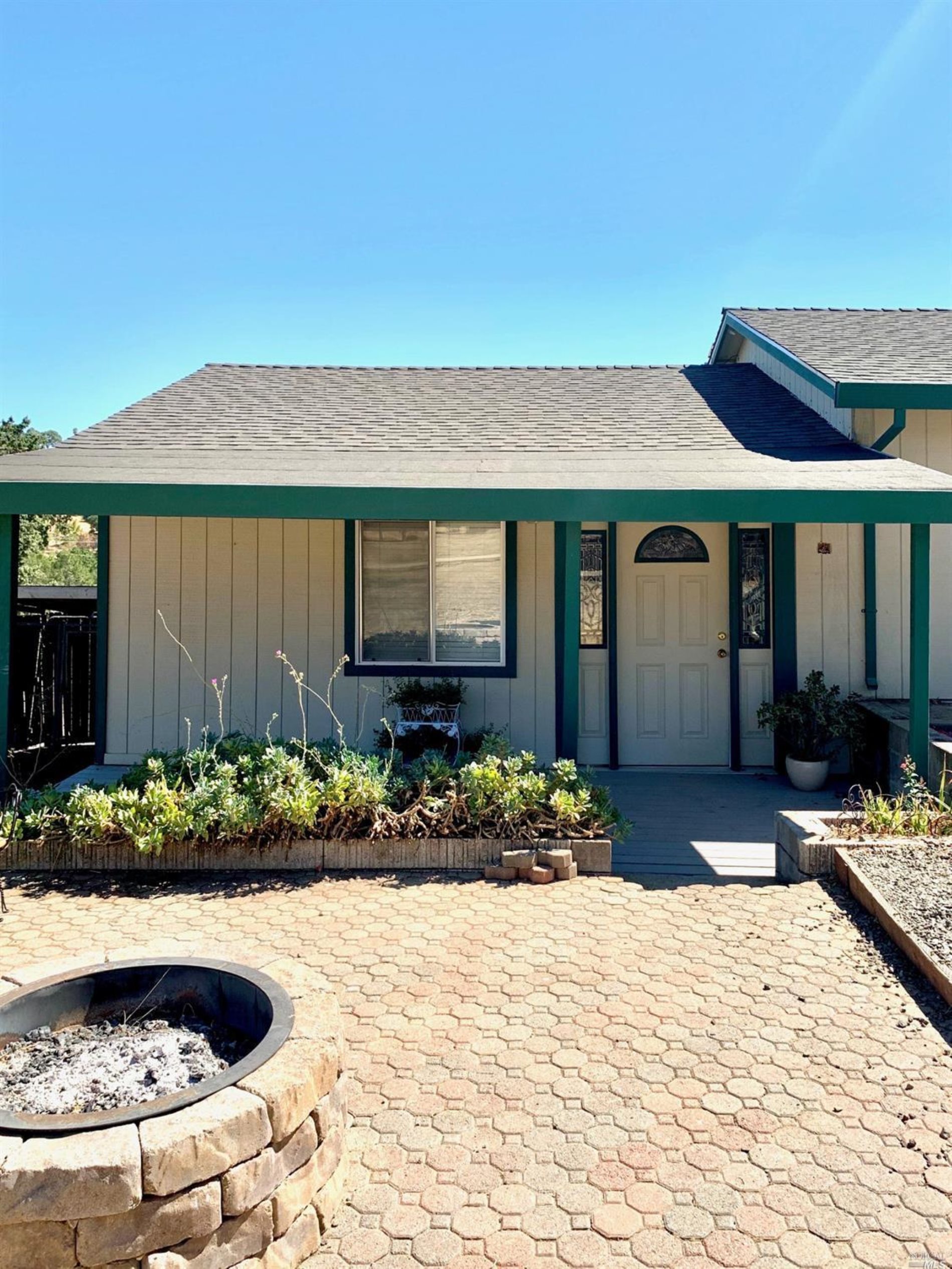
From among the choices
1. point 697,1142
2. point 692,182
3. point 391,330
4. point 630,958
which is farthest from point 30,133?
point 697,1142

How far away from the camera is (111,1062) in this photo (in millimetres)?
2293

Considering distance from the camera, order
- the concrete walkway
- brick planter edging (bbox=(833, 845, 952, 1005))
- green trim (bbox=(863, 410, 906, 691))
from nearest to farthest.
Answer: brick planter edging (bbox=(833, 845, 952, 1005))
the concrete walkway
green trim (bbox=(863, 410, 906, 691))

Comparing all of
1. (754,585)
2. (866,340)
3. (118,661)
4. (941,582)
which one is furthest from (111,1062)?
(866,340)

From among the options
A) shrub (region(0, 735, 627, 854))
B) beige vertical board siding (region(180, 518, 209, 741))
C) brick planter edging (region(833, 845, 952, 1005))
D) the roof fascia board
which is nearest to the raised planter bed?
brick planter edging (region(833, 845, 952, 1005))

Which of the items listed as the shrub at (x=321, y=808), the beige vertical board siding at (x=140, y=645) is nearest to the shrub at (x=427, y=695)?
the shrub at (x=321, y=808)

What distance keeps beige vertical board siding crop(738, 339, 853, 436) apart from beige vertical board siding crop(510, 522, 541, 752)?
2.81 meters

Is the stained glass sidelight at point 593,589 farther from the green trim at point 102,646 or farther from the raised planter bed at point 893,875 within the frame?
the green trim at point 102,646

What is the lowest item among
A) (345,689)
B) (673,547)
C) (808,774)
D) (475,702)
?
(808,774)

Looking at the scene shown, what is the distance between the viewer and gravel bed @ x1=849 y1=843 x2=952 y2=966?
11.7ft

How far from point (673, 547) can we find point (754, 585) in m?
0.79

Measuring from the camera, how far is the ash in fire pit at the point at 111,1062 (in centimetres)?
211

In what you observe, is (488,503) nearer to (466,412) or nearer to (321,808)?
(321,808)

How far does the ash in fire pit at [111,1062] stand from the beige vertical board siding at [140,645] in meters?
5.00

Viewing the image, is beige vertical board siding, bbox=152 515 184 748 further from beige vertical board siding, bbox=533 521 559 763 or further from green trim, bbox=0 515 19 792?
beige vertical board siding, bbox=533 521 559 763
